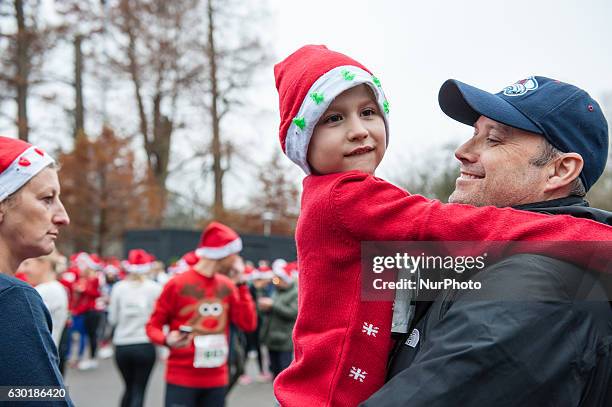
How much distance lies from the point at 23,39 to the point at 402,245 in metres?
19.6

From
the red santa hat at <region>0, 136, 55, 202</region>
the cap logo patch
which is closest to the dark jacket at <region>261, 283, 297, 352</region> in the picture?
the red santa hat at <region>0, 136, 55, 202</region>

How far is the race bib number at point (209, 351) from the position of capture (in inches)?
218

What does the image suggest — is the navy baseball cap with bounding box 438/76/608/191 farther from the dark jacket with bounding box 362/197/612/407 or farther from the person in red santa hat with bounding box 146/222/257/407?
the person in red santa hat with bounding box 146/222/257/407

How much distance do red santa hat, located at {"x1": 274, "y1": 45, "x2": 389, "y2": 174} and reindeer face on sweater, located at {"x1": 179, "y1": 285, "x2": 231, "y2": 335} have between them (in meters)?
4.01

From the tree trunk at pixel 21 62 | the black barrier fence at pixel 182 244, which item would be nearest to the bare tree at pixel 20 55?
the tree trunk at pixel 21 62

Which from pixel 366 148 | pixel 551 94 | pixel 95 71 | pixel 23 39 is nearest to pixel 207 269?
pixel 366 148

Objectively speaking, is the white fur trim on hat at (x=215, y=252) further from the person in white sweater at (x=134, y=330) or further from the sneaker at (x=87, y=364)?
the sneaker at (x=87, y=364)

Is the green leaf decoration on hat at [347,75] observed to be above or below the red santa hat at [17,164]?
above

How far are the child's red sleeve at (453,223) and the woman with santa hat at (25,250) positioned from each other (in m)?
1.11

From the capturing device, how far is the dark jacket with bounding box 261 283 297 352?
29.1 feet

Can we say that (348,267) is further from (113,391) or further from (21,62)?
(21,62)

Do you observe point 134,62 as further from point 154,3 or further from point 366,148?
point 366,148

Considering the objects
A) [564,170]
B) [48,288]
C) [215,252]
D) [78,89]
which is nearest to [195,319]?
[215,252]

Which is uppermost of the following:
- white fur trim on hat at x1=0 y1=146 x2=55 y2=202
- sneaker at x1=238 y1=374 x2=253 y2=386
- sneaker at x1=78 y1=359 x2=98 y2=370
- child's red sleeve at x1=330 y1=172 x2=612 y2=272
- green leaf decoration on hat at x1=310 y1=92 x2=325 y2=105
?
green leaf decoration on hat at x1=310 y1=92 x2=325 y2=105
